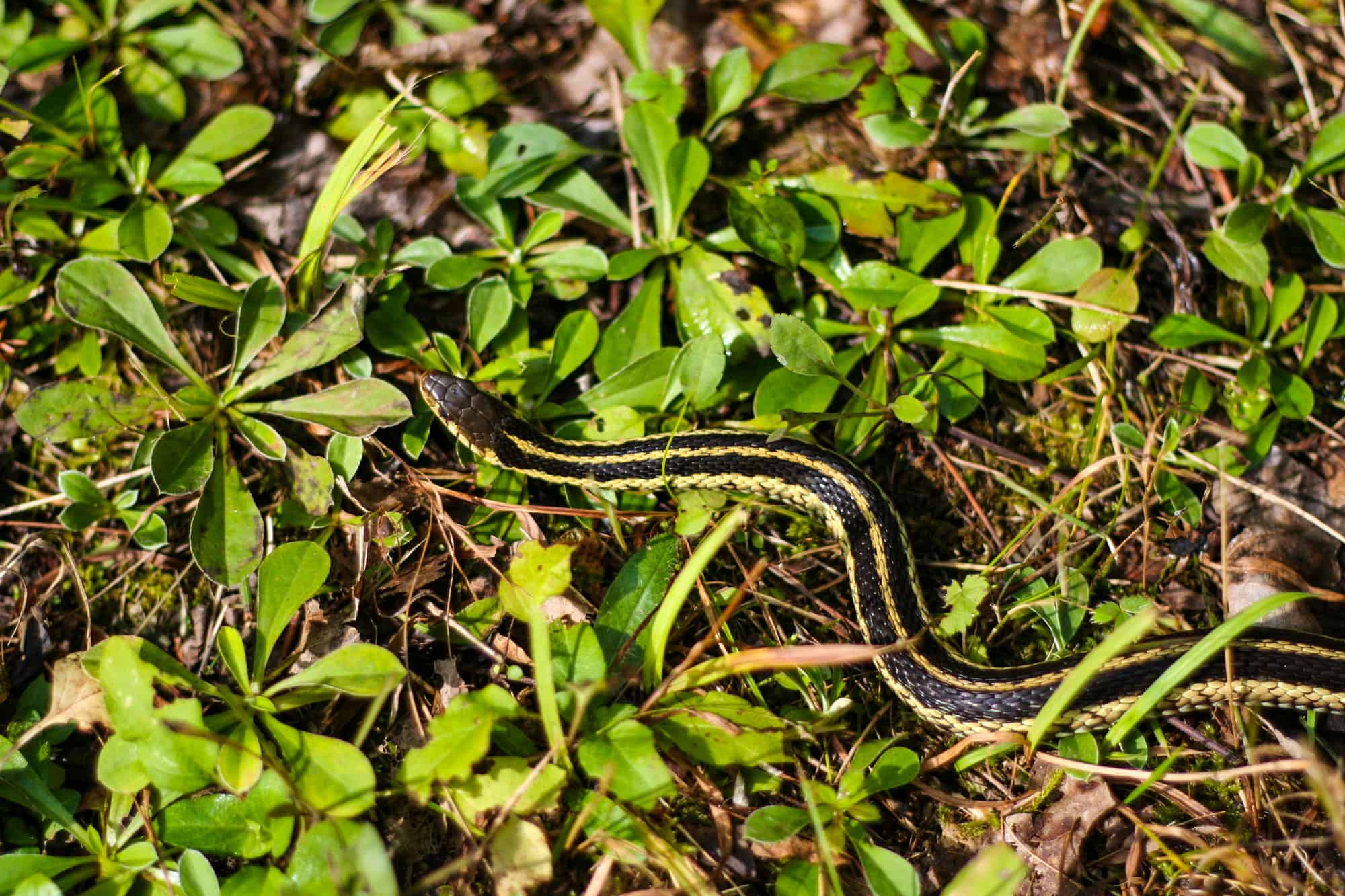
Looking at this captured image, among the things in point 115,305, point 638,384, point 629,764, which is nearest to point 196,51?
point 115,305

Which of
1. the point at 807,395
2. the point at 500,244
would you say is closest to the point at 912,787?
the point at 807,395

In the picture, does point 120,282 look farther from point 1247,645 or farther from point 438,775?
point 1247,645

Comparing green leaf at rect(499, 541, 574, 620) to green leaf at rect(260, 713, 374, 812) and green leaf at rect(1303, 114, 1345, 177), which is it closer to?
green leaf at rect(260, 713, 374, 812)

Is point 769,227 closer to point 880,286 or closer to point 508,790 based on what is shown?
point 880,286

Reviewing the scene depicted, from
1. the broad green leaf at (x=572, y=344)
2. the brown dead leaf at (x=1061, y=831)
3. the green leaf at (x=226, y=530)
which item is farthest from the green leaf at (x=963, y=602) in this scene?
the green leaf at (x=226, y=530)

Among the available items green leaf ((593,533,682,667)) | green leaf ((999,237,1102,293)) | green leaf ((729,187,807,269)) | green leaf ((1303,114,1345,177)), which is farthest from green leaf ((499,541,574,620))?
green leaf ((1303,114,1345,177))

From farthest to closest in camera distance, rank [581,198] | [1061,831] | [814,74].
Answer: [814,74]
[581,198]
[1061,831]
